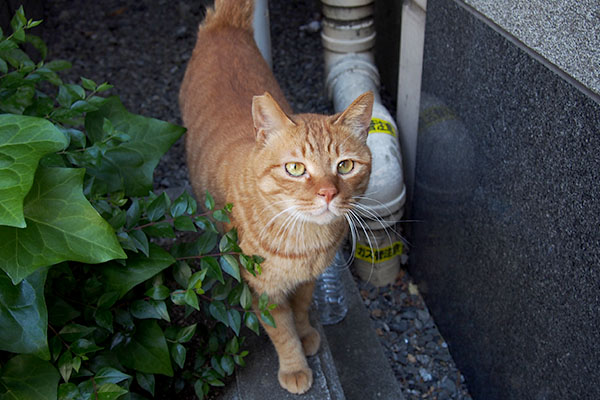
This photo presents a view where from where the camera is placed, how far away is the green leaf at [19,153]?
1232 mm

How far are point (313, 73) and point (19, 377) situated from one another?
3518mm

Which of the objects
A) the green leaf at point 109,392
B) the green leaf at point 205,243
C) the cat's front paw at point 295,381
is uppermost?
the green leaf at point 205,243

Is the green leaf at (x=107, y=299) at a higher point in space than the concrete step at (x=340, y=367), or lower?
higher

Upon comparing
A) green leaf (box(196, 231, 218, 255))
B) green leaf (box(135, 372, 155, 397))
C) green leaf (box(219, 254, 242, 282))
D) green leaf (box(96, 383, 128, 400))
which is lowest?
green leaf (box(135, 372, 155, 397))

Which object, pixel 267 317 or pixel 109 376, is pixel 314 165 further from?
pixel 109 376

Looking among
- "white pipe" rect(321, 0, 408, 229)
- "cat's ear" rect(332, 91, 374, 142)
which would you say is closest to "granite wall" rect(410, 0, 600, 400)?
"white pipe" rect(321, 0, 408, 229)

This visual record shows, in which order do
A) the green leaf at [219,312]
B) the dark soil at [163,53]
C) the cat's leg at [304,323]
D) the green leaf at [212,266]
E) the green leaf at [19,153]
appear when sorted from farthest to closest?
the dark soil at [163,53], the cat's leg at [304,323], the green leaf at [219,312], the green leaf at [212,266], the green leaf at [19,153]

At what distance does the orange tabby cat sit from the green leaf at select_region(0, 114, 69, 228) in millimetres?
666

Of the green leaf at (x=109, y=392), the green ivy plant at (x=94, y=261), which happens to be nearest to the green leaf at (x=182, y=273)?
the green ivy plant at (x=94, y=261)

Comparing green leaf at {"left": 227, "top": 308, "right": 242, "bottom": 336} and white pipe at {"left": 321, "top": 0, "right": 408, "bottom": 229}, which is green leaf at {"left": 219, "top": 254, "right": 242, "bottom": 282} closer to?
green leaf at {"left": 227, "top": 308, "right": 242, "bottom": 336}

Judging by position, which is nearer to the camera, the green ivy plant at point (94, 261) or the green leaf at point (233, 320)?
the green ivy plant at point (94, 261)

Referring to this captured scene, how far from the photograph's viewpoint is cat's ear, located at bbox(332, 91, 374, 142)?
191 centimetres

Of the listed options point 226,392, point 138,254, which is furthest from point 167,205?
point 226,392

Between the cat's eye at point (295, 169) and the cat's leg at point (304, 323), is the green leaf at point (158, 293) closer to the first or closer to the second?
the cat's eye at point (295, 169)
